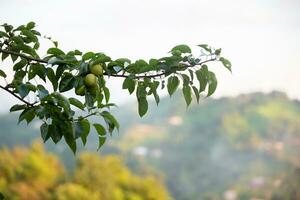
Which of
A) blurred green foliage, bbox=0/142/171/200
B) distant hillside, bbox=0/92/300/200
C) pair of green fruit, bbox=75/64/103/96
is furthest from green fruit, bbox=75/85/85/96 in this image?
distant hillside, bbox=0/92/300/200

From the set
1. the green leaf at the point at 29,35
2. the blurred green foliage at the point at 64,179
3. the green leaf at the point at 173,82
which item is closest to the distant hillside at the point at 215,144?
the blurred green foliage at the point at 64,179

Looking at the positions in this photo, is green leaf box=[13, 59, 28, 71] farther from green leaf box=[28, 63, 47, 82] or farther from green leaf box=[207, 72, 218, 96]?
green leaf box=[207, 72, 218, 96]

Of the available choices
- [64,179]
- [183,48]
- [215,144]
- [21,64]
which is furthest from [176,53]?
[215,144]

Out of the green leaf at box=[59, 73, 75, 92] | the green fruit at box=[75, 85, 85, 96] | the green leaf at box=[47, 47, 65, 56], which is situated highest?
the green leaf at box=[47, 47, 65, 56]

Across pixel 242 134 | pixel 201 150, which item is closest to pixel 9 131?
pixel 201 150

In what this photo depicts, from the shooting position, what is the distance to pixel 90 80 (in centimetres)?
70

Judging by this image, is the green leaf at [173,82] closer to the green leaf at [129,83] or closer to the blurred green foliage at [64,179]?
the green leaf at [129,83]

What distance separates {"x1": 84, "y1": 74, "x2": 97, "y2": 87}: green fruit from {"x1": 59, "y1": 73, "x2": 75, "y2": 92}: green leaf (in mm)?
31

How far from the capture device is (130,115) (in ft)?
14.8

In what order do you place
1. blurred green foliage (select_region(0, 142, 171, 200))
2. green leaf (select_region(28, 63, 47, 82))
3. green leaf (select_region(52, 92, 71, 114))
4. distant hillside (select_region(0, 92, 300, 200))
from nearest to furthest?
green leaf (select_region(52, 92, 71, 114)) < green leaf (select_region(28, 63, 47, 82)) < blurred green foliage (select_region(0, 142, 171, 200)) < distant hillside (select_region(0, 92, 300, 200))

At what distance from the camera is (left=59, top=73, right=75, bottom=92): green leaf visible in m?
0.73

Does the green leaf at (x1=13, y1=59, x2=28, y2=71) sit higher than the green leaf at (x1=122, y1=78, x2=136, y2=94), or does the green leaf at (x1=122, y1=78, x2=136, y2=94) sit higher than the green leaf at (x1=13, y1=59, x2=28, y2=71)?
the green leaf at (x1=13, y1=59, x2=28, y2=71)

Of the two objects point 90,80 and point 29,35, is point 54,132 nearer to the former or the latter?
point 90,80

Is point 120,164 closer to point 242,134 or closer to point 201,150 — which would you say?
point 201,150
